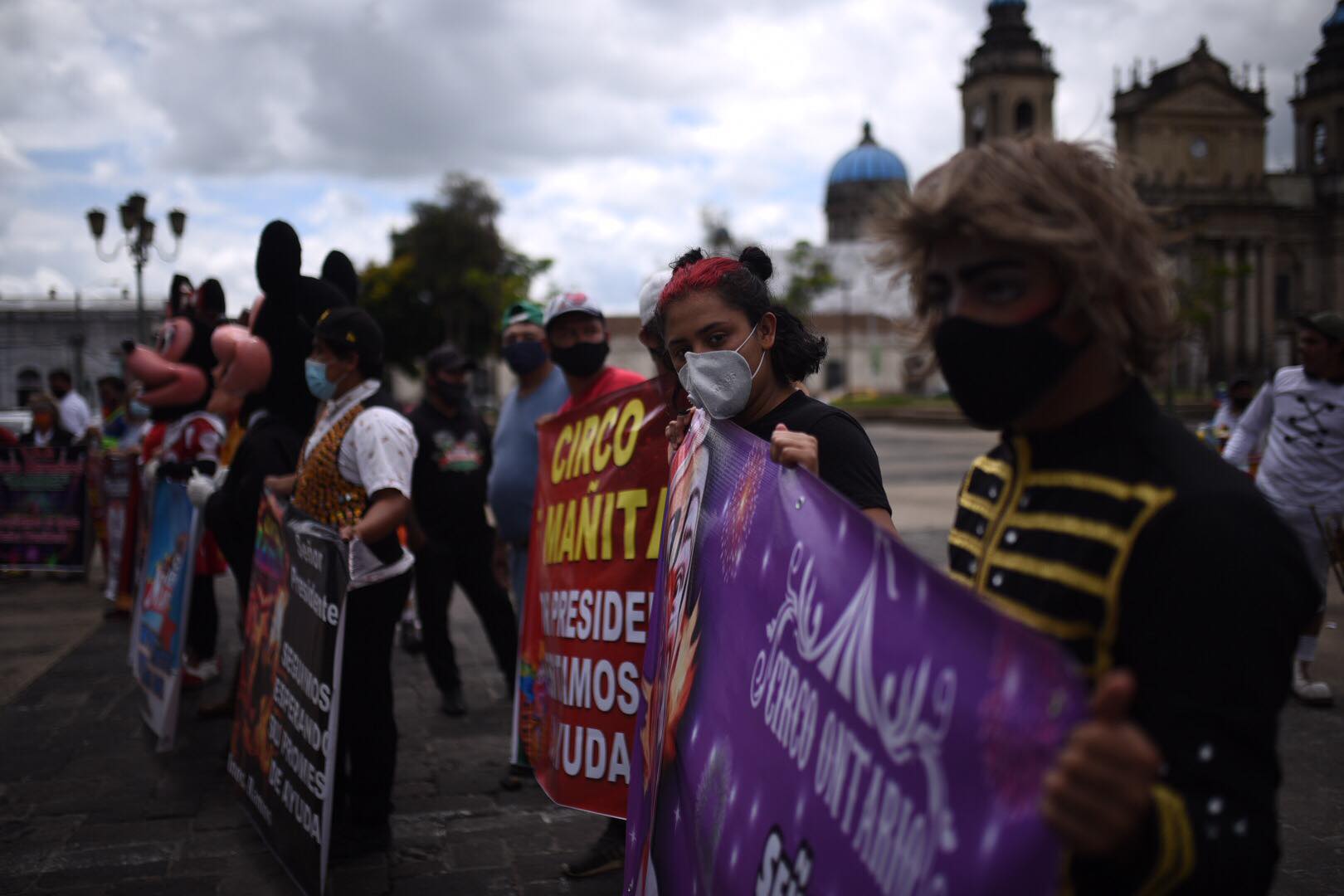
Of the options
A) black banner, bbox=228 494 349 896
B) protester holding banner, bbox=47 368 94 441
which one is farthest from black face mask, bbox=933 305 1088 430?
protester holding banner, bbox=47 368 94 441

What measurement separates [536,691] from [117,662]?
4.69 metres

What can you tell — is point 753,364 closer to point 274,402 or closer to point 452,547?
point 274,402

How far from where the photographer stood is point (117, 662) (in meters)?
7.36

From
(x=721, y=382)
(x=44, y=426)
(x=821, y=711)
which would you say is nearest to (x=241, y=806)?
(x=721, y=382)

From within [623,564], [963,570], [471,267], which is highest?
[471,267]

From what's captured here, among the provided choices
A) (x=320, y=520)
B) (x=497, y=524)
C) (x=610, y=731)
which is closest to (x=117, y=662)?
(x=497, y=524)

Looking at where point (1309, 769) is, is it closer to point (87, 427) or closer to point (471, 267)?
point (87, 427)

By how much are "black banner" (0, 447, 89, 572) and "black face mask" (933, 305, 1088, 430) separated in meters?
11.4

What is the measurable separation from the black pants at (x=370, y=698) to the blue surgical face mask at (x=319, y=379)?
2.42ft

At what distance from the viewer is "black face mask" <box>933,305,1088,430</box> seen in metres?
1.45

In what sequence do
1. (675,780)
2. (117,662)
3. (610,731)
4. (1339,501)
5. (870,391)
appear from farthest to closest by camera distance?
(870,391) → (117,662) → (1339,501) → (610,731) → (675,780)

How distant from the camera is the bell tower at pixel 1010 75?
219 ft

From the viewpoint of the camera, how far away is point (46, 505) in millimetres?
11141

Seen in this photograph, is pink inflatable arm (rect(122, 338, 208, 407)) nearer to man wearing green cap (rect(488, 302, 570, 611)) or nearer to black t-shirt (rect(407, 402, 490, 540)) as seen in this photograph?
black t-shirt (rect(407, 402, 490, 540))
